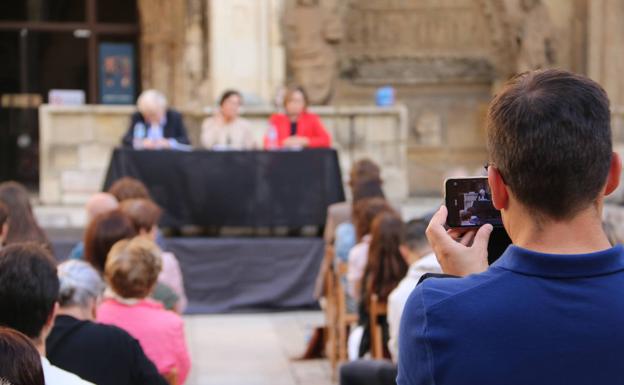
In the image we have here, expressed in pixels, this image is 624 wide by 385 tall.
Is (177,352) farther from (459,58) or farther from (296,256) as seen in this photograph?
(459,58)

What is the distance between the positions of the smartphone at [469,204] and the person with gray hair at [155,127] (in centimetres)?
841

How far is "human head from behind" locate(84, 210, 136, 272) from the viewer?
17.4 ft

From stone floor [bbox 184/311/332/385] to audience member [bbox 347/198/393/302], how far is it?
919mm

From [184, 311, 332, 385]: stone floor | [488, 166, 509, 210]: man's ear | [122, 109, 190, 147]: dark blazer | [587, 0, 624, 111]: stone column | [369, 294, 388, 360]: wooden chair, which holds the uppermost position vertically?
[587, 0, 624, 111]: stone column

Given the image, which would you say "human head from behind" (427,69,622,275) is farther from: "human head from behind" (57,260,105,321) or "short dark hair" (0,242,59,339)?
"human head from behind" (57,260,105,321)

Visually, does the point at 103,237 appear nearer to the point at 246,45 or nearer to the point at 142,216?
the point at 142,216

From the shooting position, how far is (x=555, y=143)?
1.88 m

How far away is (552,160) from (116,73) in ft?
51.1

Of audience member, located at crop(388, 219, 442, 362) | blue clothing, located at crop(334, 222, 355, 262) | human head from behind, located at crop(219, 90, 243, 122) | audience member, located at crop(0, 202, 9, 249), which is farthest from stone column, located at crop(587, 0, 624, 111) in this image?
audience member, located at crop(0, 202, 9, 249)

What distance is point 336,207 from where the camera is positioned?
29.0 ft

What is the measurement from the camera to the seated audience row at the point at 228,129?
1063 cm

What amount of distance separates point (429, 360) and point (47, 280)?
166 centimetres

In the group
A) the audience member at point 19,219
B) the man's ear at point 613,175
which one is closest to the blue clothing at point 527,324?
the man's ear at point 613,175

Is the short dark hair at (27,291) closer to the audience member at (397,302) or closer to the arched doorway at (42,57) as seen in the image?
the audience member at (397,302)
